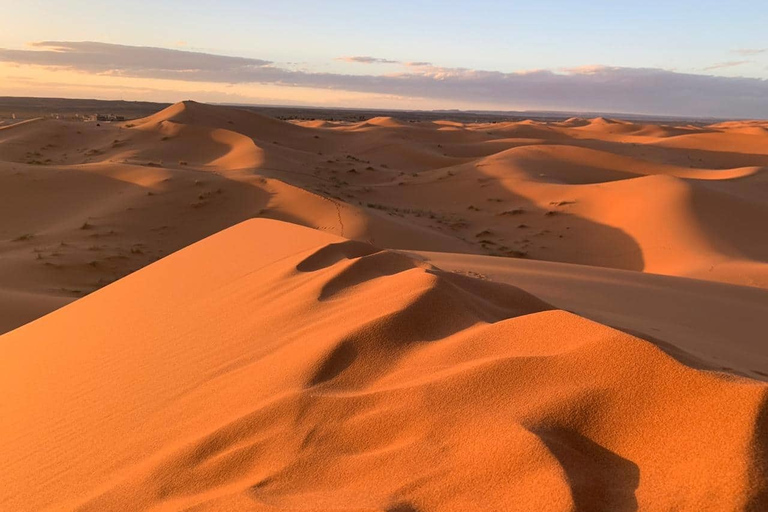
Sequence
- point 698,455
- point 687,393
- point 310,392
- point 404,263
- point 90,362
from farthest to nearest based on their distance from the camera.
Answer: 1. point 404,263
2. point 90,362
3. point 310,392
4. point 687,393
5. point 698,455

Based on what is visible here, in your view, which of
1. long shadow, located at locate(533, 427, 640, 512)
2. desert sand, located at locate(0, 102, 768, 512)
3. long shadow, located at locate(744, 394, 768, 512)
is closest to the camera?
long shadow, located at locate(744, 394, 768, 512)

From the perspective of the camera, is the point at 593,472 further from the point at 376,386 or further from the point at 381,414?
the point at 376,386

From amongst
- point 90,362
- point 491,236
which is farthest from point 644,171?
point 90,362

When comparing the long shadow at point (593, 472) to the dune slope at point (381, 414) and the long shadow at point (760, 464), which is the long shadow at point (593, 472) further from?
the long shadow at point (760, 464)

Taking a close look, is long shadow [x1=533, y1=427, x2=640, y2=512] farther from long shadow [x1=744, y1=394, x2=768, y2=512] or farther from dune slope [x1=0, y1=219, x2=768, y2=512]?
long shadow [x1=744, y1=394, x2=768, y2=512]

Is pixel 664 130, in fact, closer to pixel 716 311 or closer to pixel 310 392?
→ pixel 716 311

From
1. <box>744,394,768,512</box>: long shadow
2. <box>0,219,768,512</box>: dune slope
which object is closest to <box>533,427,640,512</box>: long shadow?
<box>0,219,768,512</box>: dune slope

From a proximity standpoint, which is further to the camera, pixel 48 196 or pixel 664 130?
pixel 664 130

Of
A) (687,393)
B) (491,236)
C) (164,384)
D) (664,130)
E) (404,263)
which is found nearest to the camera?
(687,393)
